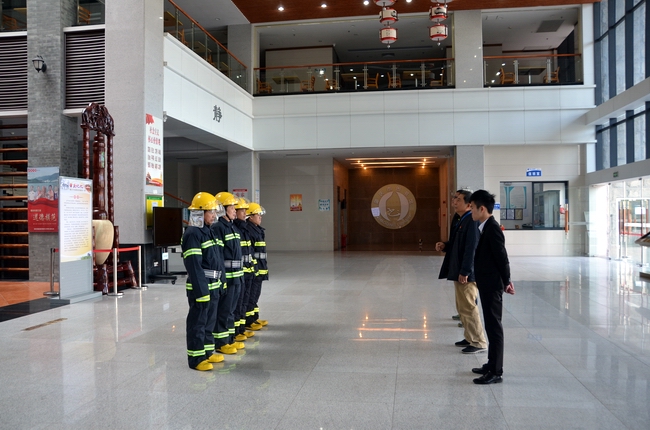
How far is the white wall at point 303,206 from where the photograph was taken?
883 inches

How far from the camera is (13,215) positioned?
1305cm

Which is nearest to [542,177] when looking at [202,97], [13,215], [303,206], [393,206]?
[303,206]

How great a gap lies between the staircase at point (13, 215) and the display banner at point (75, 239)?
4052 mm

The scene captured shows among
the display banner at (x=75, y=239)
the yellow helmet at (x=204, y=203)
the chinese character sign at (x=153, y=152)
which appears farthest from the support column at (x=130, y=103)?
the yellow helmet at (x=204, y=203)

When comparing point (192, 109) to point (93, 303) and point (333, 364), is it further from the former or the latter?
point (333, 364)

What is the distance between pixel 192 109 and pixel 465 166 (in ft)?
32.0

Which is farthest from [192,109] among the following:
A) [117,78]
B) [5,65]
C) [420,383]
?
[420,383]

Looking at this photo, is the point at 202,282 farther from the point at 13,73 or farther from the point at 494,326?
the point at 13,73

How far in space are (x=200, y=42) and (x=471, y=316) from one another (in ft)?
39.7

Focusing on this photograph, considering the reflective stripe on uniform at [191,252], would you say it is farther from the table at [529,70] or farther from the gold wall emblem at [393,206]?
the gold wall emblem at [393,206]

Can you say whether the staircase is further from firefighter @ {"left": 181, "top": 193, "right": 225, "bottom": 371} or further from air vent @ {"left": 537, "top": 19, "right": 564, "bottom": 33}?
air vent @ {"left": 537, "top": 19, "right": 564, "bottom": 33}

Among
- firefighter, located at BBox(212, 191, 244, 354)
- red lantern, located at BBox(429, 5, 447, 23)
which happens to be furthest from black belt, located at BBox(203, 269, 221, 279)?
red lantern, located at BBox(429, 5, 447, 23)

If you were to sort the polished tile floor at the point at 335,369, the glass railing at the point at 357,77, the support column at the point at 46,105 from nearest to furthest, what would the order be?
the polished tile floor at the point at 335,369, the support column at the point at 46,105, the glass railing at the point at 357,77

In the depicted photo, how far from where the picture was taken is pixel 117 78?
37.5 feet
